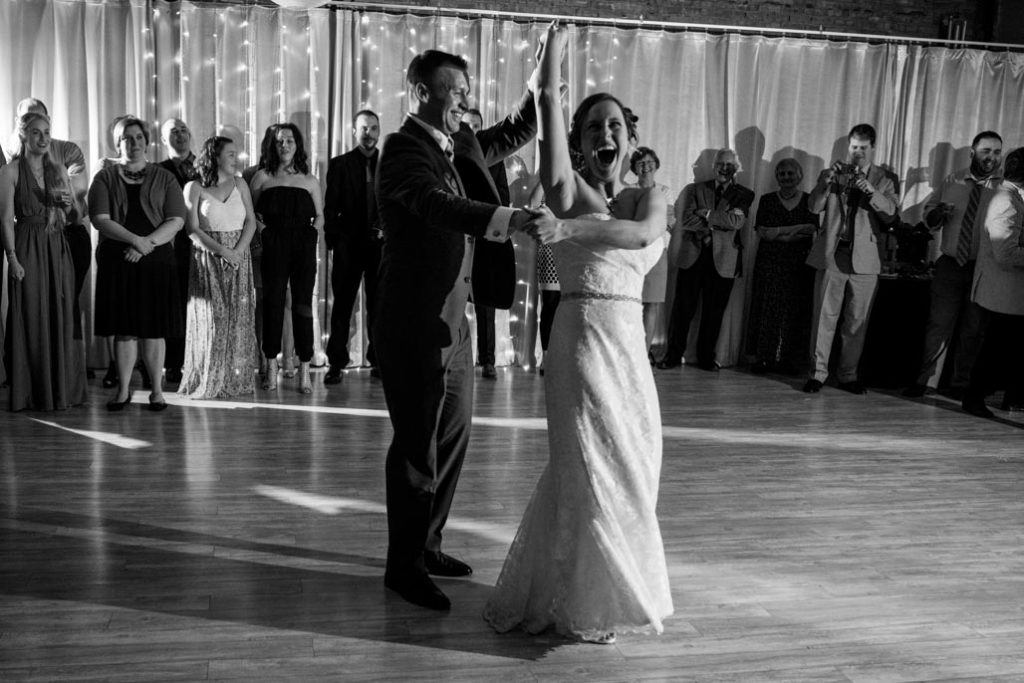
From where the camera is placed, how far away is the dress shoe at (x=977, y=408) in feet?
21.7

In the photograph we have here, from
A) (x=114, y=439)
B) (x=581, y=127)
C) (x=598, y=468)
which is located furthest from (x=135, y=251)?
(x=598, y=468)

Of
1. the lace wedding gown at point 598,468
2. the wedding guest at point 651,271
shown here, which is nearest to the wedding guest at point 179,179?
the wedding guest at point 651,271

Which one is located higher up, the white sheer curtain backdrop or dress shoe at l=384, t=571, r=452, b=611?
the white sheer curtain backdrop

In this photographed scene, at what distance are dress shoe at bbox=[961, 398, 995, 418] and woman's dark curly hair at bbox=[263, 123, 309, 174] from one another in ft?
14.9

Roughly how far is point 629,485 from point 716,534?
4.17 ft

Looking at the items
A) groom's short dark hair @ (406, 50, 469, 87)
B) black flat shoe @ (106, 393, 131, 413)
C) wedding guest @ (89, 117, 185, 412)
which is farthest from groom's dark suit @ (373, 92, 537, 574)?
black flat shoe @ (106, 393, 131, 413)

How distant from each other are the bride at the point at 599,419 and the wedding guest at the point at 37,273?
4.05 m

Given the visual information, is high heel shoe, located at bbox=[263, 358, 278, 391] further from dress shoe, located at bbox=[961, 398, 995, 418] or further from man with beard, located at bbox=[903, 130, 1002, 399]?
dress shoe, located at bbox=[961, 398, 995, 418]

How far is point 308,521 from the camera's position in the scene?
406 cm

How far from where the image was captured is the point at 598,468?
2.87 m

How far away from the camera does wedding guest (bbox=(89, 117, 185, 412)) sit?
5895mm

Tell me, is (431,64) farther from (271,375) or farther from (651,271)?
(651,271)

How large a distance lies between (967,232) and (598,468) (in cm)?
519

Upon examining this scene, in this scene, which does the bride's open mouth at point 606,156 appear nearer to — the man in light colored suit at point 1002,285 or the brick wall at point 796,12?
the man in light colored suit at point 1002,285
